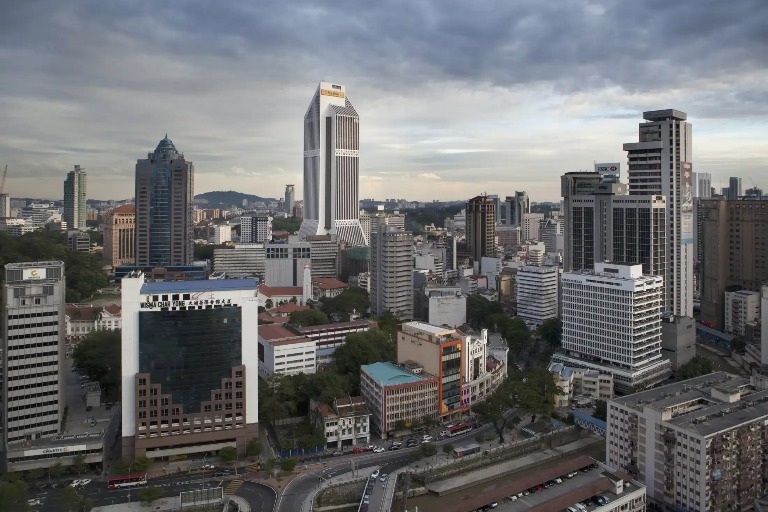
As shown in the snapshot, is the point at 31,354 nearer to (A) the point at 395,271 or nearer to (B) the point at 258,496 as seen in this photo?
(B) the point at 258,496

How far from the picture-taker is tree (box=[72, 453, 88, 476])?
15281 mm

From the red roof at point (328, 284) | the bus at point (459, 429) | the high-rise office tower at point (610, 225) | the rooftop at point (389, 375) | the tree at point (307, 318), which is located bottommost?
the bus at point (459, 429)

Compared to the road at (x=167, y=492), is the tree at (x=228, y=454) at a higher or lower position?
higher

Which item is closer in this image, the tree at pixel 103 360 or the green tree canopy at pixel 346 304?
the tree at pixel 103 360

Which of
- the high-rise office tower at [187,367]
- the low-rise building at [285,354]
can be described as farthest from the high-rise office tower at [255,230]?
the high-rise office tower at [187,367]

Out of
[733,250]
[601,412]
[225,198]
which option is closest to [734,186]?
[733,250]

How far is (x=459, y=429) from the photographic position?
739 inches

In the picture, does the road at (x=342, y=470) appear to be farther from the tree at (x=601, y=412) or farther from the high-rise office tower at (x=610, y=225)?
the high-rise office tower at (x=610, y=225)

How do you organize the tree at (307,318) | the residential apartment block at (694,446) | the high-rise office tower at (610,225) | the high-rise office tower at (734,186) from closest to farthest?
the residential apartment block at (694,446), the high-rise office tower at (610,225), the tree at (307,318), the high-rise office tower at (734,186)

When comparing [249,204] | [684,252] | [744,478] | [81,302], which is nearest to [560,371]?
[744,478]

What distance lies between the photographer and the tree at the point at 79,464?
50.1 ft

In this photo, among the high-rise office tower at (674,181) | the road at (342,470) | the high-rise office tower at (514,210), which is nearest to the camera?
the road at (342,470)

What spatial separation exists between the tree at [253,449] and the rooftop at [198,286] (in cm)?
411

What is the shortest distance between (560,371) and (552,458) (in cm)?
482
